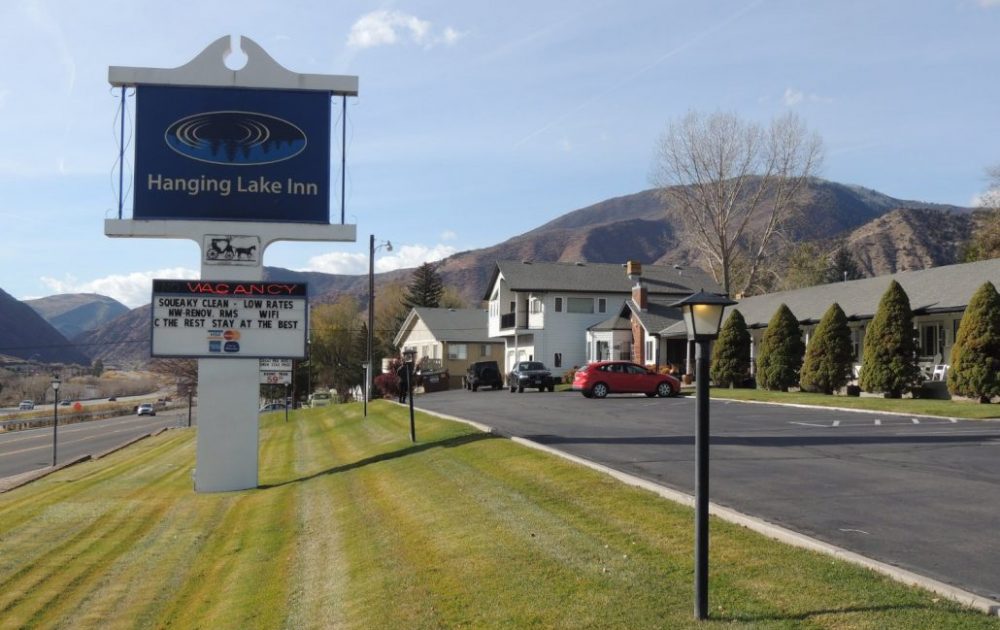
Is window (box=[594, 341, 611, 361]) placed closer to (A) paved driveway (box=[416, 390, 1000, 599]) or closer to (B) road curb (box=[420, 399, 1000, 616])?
(A) paved driveway (box=[416, 390, 1000, 599])

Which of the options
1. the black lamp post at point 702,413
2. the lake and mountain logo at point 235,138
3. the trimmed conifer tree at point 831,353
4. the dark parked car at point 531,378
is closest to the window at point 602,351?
the dark parked car at point 531,378

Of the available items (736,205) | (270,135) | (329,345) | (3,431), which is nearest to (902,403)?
(270,135)

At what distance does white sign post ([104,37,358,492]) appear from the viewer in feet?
64.7

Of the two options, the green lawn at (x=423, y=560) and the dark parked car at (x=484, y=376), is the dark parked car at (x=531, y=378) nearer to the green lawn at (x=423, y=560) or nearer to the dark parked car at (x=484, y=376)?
the dark parked car at (x=484, y=376)

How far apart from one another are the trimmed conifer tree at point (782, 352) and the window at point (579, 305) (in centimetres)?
1970

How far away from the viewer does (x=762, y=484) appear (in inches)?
475

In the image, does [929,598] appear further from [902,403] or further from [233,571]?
[902,403]

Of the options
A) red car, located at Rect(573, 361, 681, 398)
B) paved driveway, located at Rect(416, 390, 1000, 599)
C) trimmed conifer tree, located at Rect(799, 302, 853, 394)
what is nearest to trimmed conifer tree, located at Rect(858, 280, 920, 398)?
trimmed conifer tree, located at Rect(799, 302, 853, 394)

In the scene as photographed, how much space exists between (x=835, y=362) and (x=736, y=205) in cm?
2719

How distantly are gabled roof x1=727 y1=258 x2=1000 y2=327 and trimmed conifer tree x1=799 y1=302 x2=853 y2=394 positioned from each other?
1.64m

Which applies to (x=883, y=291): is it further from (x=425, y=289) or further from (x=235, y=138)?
(x=425, y=289)

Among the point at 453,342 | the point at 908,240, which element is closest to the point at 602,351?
the point at 453,342

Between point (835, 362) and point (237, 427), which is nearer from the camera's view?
point (237, 427)

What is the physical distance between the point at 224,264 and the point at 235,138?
9.61 ft
